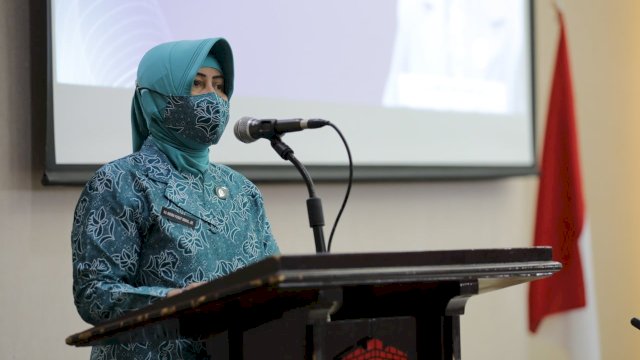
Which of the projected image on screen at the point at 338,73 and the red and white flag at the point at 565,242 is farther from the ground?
the projected image on screen at the point at 338,73

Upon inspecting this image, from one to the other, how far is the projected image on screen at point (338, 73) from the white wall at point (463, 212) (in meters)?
0.13

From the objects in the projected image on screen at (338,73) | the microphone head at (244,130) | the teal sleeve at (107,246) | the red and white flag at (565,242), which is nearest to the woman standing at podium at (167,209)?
the teal sleeve at (107,246)

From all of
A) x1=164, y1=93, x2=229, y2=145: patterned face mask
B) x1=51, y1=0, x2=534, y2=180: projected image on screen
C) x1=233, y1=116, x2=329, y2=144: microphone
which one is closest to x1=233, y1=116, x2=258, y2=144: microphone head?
x1=233, y1=116, x2=329, y2=144: microphone

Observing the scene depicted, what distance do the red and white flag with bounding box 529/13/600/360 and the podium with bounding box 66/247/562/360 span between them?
8.87 feet

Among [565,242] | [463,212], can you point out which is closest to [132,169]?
[463,212]

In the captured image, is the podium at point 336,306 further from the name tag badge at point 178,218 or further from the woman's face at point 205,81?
the woman's face at point 205,81

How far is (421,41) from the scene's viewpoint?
3.68 m

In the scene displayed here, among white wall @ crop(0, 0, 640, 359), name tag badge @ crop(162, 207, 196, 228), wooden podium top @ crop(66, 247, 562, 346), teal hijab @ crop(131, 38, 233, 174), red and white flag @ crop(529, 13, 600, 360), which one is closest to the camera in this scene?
wooden podium top @ crop(66, 247, 562, 346)

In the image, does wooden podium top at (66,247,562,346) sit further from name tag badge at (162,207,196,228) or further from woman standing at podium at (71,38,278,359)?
name tag badge at (162,207,196,228)

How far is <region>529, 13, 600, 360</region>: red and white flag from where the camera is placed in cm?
402

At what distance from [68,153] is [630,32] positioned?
2961 mm

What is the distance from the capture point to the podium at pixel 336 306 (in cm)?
115

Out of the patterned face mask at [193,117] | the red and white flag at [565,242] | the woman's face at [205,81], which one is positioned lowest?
the red and white flag at [565,242]

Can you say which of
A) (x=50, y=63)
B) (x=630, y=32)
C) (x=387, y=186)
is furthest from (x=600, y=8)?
(x=50, y=63)
